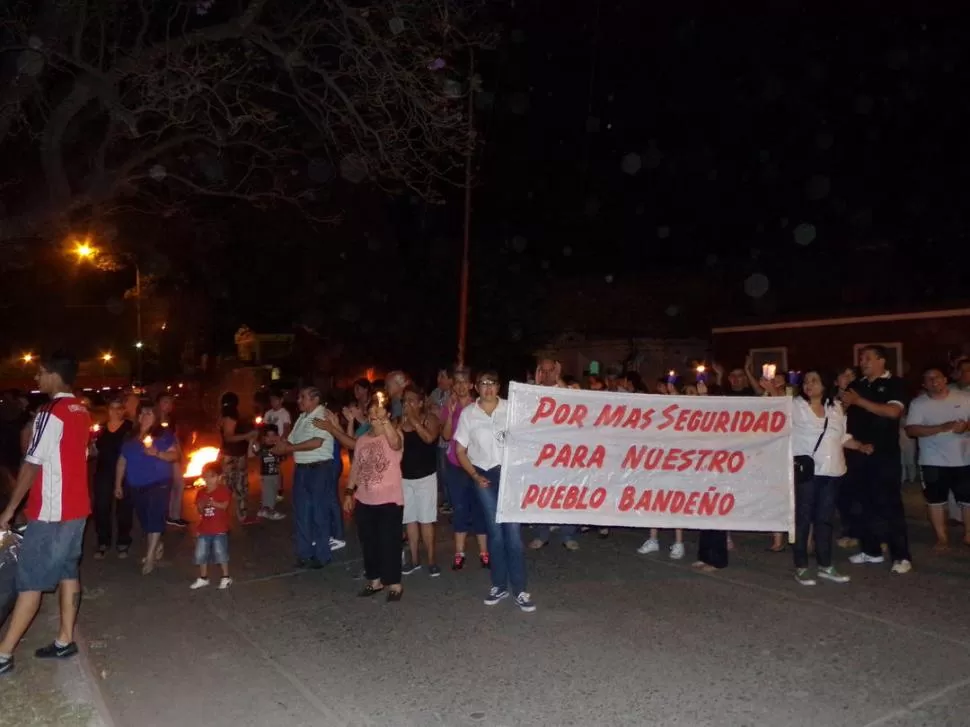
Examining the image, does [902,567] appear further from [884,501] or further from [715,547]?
[715,547]

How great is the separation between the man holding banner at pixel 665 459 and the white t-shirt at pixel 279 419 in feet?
16.9

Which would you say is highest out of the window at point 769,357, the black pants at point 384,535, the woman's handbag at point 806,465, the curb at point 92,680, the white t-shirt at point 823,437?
the window at point 769,357

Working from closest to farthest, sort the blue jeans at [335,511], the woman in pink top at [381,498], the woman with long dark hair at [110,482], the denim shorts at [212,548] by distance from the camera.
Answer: the woman in pink top at [381,498], the denim shorts at [212,548], the blue jeans at [335,511], the woman with long dark hair at [110,482]

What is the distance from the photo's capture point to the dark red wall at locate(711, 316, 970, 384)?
17484mm

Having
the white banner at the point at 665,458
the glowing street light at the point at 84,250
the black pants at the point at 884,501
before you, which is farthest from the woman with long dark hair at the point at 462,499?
the glowing street light at the point at 84,250

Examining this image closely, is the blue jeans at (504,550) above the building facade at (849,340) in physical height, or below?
below

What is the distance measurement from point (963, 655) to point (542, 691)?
2.69m

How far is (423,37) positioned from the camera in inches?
434

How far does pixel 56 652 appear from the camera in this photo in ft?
17.4

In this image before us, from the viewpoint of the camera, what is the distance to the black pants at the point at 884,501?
7.13 metres

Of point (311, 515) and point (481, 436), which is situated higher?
point (481, 436)

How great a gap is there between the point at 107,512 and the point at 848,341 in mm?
16727

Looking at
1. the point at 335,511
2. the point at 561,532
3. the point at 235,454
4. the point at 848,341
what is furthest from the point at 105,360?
the point at 561,532

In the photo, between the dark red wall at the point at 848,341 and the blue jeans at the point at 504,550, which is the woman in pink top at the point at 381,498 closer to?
the blue jeans at the point at 504,550
